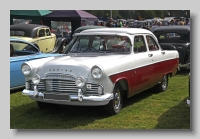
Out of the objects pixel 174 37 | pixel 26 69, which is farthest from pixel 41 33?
pixel 26 69

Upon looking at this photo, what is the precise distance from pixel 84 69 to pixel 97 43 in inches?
47.8

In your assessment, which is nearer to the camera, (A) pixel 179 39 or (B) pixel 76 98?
(B) pixel 76 98

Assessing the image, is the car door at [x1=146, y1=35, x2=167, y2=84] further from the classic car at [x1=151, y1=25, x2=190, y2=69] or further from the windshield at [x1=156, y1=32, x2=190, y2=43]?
the windshield at [x1=156, y1=32, x2=190, y2=43]

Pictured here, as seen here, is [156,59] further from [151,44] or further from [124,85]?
[124,85]

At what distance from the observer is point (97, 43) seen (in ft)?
20.1

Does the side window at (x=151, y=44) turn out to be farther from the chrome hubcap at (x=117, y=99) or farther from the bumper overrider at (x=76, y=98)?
the bumper overrider at (x=76, y=98)

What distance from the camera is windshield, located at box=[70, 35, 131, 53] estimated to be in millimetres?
5992

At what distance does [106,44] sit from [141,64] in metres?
→ 0.77

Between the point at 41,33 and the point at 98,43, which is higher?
the point at 41,33

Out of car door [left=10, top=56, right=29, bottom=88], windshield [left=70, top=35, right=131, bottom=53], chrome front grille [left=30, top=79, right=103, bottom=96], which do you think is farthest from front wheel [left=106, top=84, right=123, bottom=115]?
car door [left=10, top=56, right=29, bottom=88]

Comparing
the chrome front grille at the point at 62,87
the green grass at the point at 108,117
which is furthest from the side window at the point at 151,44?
the chrome front grille at the point at 62,87

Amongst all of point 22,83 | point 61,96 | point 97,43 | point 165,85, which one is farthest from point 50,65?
point 165,85

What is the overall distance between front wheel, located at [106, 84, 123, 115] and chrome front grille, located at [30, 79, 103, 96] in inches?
16.6

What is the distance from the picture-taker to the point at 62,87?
5.07 meters
